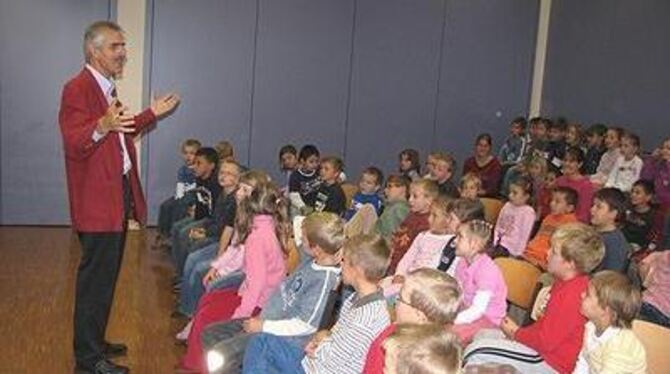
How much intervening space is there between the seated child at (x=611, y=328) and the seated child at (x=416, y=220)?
5.55ft

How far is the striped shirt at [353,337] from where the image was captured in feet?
8.67

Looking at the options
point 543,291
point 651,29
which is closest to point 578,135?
point 651,29

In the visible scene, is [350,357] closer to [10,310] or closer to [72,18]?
[10,310]

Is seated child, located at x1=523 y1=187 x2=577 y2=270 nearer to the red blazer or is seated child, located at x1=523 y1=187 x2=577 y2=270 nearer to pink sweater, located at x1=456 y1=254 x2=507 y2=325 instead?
pink sweater, located at x1=456 y1=254 x2=507 y2=325

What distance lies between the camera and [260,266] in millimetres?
3629

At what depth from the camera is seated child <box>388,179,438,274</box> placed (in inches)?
173

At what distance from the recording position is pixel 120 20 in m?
6.80

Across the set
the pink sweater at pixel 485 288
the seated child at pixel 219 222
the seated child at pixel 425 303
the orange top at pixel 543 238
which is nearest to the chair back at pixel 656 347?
the pink sweater at pixel 485 288

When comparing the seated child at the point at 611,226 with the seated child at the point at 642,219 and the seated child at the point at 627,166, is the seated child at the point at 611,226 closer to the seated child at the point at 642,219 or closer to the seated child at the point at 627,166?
the seated child at the point at 642,219

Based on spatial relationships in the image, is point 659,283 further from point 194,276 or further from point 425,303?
point 194,276

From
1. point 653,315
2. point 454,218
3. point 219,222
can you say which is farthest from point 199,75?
point 653,315

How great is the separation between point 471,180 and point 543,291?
82.5 inches

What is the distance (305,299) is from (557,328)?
97cm

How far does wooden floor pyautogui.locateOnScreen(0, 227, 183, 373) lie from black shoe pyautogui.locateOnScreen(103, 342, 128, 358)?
39mm
